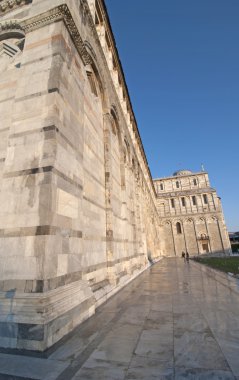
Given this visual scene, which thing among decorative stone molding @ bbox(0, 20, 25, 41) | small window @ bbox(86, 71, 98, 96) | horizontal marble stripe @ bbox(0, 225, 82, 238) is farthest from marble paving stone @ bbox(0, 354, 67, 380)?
small window @ bbox(86, 71, 98, 96)

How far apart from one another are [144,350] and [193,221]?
5273 centimetres

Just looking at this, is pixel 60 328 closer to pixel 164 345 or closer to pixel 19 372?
pixel 19 372

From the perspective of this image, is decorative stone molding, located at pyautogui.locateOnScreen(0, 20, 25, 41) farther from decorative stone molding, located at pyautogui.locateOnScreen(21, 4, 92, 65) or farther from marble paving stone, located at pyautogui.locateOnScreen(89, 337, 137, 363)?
marble paving stone, located at pyautogui.locateOnScreen(89, 337, 137, 363)

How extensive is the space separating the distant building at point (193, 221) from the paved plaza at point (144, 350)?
47232mm

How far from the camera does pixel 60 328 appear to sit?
11.3 ft

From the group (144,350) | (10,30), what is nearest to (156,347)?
(144,350)

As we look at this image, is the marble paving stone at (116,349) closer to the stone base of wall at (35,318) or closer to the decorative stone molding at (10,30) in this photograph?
the stone base of wall at (35,318)

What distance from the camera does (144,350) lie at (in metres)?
3.02

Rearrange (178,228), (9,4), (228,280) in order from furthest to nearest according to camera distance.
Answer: (178,228)
(228,280)
(9,4)

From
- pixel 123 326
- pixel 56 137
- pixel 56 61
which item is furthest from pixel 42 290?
pixel 56 61

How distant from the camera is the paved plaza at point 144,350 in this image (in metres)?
2.49

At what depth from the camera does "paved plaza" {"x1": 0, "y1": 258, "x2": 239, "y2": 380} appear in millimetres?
2492

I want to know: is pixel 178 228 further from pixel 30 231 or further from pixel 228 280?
pixel 30 231

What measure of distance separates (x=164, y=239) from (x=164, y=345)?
5248cm
